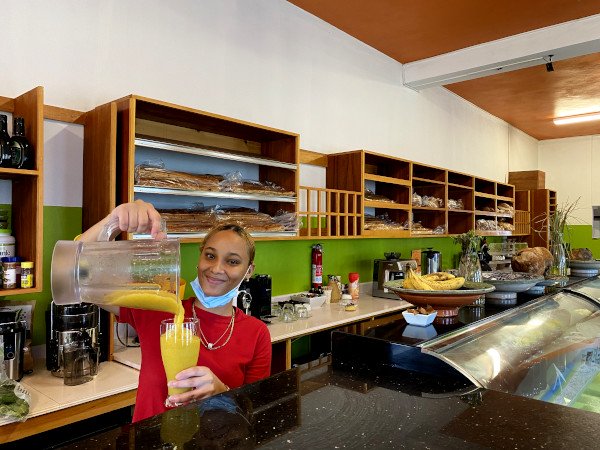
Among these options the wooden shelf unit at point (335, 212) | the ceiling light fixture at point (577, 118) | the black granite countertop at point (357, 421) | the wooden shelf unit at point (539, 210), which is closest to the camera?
the black granite countertop at point (357, 421)

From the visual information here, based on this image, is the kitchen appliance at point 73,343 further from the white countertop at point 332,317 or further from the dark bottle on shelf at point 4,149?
the white countertop at point 332,317

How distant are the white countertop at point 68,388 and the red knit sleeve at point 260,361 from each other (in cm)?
59

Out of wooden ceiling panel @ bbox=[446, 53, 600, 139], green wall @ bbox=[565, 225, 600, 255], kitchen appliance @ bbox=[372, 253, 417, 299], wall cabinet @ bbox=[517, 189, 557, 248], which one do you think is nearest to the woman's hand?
kitchen appliance @ bbox=[372, 253, 417, 299]

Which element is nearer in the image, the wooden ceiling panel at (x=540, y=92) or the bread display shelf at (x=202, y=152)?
the bread display shelf at (x=202, y=152)

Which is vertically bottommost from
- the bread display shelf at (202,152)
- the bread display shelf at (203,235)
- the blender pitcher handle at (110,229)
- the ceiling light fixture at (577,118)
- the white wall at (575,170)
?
the bread display shelf at (203,235)

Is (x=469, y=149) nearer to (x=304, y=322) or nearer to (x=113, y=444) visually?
(x=304, y=322)

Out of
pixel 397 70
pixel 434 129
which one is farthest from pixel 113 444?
pixel 434 129

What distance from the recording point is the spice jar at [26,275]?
1.95m

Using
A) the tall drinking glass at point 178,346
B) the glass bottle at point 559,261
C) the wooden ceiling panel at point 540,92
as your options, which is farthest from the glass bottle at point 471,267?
the wooden ceiling panel at point 540,92

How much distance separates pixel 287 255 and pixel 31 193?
1946 mm

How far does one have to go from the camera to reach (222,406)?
100 cm

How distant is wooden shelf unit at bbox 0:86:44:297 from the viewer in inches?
77.2

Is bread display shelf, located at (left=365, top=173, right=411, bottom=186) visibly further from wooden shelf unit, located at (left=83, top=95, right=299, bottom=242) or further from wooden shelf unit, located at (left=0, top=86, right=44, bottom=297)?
wooden shelf unit, located at (left=0, top=86, right=44, bottom=297)

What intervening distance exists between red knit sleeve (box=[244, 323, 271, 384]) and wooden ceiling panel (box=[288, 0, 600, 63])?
9.56ft
